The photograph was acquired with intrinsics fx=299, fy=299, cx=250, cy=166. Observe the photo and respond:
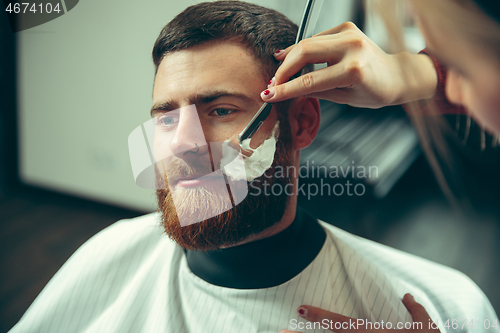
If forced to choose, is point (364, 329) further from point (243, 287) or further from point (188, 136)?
point (188, 136)

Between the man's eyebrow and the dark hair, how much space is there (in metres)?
0.10

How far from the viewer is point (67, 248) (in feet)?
2.60

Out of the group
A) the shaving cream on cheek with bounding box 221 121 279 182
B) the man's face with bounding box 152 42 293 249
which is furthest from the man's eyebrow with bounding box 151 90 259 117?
the shaving cream on cheek with bounding box 221 121 279 182

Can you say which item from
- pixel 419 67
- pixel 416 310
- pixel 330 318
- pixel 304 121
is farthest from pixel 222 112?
pixel 416 310

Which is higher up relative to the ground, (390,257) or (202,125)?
(202,125)

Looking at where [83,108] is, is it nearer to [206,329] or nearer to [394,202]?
[206,329]

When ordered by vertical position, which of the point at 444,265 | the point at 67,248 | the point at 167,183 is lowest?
the point at 444,265

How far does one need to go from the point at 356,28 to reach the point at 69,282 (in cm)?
100

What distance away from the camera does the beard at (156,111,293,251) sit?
0.74m

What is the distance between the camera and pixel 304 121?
0.88 meters

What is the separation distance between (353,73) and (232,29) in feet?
1.05

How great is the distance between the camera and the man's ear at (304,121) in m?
0.85

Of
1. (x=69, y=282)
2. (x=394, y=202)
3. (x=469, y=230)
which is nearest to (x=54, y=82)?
(x=69, y=282)

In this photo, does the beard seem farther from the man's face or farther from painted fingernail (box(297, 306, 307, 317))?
painted fingernail (box(297, 306, 307, 317))
